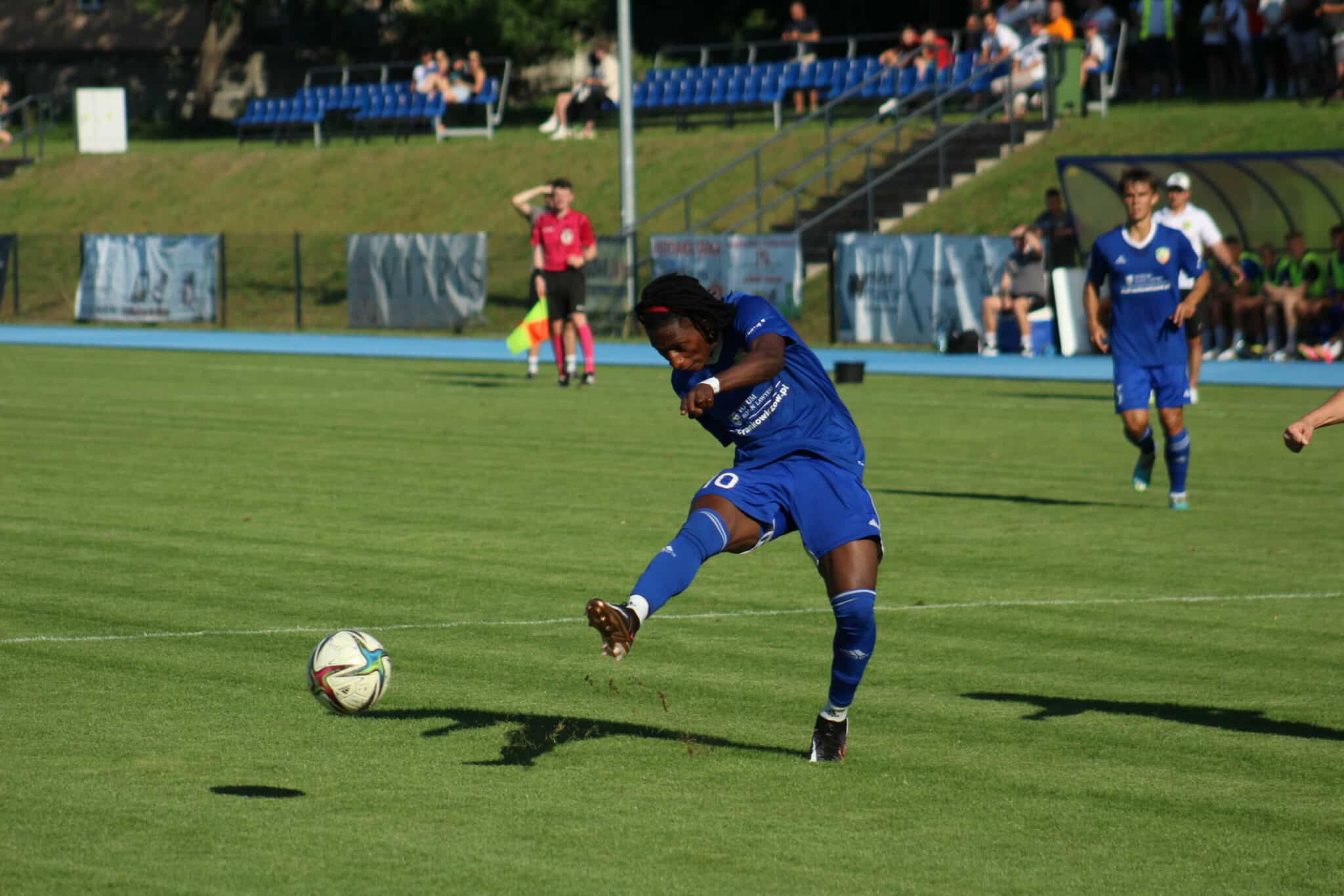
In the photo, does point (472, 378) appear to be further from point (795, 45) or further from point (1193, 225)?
point (795, 45)

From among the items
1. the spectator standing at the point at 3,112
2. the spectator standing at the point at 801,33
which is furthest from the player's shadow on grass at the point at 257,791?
the spectator standing at the point at 3,112

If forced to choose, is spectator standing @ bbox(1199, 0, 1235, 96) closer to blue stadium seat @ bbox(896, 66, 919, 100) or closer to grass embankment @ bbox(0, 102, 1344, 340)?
grass embankment @ bbox(0, 102, 1344, 340)

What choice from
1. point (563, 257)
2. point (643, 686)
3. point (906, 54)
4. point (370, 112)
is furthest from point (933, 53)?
point (643, 686)

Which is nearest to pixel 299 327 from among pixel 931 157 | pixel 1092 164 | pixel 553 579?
pixel 931 157

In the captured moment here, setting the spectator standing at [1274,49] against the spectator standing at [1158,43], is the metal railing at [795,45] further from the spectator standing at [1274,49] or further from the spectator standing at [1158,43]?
the spectator standing at [1274,49]

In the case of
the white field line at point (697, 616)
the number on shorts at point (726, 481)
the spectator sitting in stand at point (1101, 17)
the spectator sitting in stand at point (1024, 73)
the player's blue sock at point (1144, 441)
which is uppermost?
the spectator sitting in stand at point (1101, 17)

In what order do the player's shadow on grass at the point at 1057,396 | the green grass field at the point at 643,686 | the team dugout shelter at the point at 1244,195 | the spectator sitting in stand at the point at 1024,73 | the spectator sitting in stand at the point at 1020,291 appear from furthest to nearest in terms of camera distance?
the spectator sitting in stand at the point at 1024,73
the spectator sitting in stand at the point at 1020,291
the team dugout shelter at the point at 1244,195
the player's shadow on grass at the point at 1057,396
the green grass field at the point at 643,686

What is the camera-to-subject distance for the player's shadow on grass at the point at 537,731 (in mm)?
6793

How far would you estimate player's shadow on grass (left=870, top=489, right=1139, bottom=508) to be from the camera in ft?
44.5

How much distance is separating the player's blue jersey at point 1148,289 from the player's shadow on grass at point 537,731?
657 cm

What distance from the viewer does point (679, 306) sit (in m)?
6.46

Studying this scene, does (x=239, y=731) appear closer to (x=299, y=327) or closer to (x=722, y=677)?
(x=722, y=677)

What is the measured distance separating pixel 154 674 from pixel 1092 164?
2154 centimetres

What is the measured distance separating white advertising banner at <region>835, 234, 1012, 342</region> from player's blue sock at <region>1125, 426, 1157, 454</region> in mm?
15046
